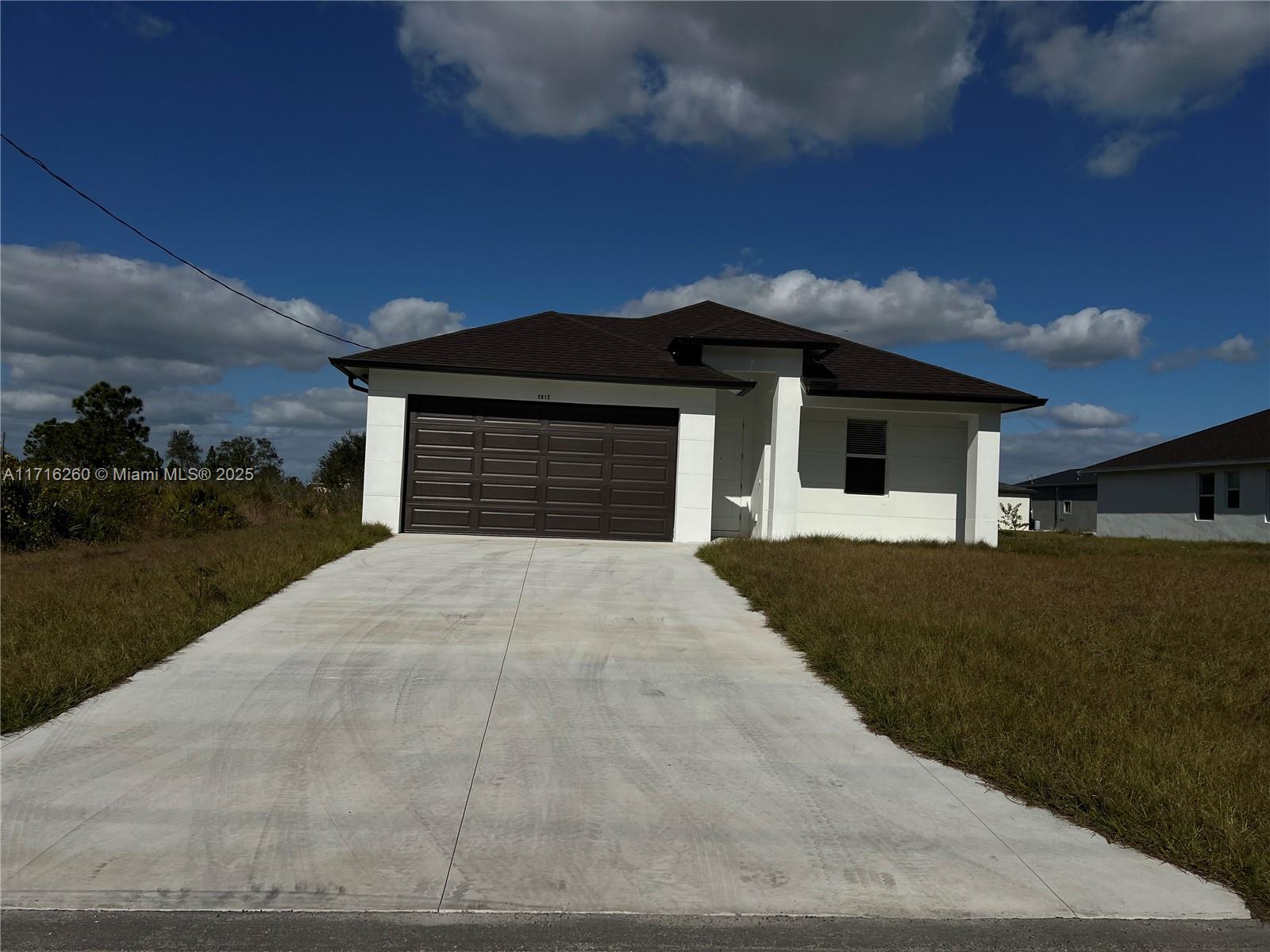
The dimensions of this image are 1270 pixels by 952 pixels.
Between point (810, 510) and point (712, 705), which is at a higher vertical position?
point (810, 510)

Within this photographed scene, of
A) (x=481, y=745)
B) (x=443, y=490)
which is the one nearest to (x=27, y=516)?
(x=443, y=490)

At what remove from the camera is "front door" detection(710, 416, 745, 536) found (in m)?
18.4

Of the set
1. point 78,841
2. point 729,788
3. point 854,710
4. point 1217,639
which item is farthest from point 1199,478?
point 78,841

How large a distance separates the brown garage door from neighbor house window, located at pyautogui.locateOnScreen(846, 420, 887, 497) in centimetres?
514

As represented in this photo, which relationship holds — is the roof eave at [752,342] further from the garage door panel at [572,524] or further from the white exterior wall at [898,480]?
the garage door panel at [572,524]

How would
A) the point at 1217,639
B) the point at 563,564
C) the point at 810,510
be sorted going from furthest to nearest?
the point at 810,510, the point at 563,564, the point at 1217,639

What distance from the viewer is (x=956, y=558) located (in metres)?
13.8

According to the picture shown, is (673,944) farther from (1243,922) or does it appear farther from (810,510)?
(810,510)

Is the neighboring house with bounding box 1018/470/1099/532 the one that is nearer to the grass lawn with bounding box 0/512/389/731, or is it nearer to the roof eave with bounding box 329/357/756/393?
the roof eave with bounding box 329/357/756/393

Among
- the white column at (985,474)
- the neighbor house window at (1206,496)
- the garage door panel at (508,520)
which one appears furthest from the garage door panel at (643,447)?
the neighbor house window at (1206,496)

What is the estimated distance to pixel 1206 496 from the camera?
2888cm

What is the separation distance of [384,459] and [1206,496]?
2744 centimetres

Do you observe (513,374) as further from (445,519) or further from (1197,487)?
(1197,487)

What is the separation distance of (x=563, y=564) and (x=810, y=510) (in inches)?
285
